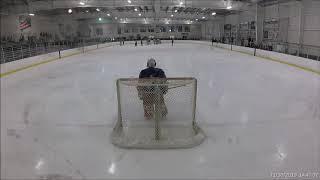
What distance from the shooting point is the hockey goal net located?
4168mm

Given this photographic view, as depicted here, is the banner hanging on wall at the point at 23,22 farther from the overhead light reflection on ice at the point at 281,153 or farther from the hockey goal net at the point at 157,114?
the overhead light reflection on ice at the point at 281,153

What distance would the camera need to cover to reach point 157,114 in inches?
167

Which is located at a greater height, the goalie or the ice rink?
the goalie

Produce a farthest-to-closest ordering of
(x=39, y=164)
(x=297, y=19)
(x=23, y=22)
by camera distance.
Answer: (x=23, y=22), (x=297, y=19), (x=39, y=164)

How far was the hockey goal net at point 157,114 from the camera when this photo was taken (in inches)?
164

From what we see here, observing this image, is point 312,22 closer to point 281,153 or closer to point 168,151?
point 281,153

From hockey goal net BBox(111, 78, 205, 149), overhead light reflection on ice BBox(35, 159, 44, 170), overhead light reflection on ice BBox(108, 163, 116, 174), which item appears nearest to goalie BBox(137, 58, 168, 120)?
hockey goal net BBox(111, 78, 205, 149)

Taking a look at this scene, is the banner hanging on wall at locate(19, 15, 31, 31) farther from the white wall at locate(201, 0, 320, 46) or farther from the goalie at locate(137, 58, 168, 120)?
the goalie at locate(137, 58, 168, 120)

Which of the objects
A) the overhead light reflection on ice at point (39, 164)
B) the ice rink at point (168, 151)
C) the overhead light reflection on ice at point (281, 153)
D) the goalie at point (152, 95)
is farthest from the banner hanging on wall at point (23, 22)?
the overhead light reflection on ice at point (281, 153)

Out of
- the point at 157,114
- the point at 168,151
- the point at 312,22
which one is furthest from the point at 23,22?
the point at 168,151

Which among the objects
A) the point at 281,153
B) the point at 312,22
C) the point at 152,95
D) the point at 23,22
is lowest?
the point at 281,153

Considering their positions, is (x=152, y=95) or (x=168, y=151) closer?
(x=168, y=151)

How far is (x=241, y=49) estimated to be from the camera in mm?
21984

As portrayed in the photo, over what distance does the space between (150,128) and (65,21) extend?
117ft
